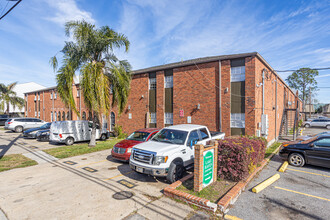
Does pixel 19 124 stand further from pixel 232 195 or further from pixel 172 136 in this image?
pixel 232 195

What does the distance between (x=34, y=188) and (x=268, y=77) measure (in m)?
16.4

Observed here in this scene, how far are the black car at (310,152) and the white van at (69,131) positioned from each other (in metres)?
12.6

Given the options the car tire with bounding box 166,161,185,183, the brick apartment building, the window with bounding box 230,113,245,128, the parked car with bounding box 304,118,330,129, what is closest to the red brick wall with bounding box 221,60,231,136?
the brick apartment building

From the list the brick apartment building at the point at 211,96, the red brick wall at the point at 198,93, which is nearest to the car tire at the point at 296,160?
the brick apartment building at the point at 211,96

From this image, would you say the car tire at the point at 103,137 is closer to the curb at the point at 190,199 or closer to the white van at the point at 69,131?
the white van at the point at 69,131

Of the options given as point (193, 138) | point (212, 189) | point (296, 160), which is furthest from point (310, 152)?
point (212, 189)

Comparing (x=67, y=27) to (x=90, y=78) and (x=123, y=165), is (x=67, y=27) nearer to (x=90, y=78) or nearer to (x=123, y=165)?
(x=90, y=78)

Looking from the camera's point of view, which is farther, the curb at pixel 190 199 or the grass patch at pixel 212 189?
the grass patch at pixel 212 189

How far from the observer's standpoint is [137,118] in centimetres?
1848

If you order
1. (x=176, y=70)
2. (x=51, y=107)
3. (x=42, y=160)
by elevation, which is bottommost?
(x=42, y=160)

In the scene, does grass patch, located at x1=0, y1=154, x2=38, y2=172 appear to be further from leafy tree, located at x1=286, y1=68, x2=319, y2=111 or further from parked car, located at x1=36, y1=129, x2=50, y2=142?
leafy tree, located at x1=286, y1=68, x2=319, y2=111

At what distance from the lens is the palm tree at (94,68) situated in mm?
11555

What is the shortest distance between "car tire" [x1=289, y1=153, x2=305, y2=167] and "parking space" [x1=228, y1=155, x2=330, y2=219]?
77cm

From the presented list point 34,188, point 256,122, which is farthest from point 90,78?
point 256,122
